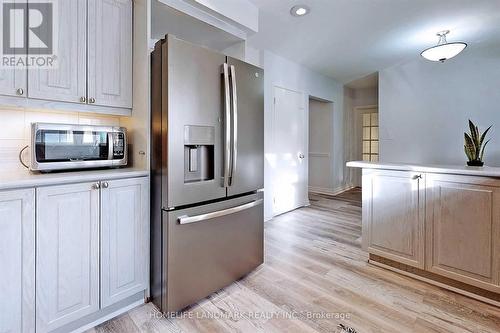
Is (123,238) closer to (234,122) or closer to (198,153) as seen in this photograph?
(198,153)

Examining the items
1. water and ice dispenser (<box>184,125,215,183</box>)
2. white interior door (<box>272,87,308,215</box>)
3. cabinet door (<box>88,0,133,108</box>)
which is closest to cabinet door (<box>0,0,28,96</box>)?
cabinet door (<box>88,0,133,108</box>)

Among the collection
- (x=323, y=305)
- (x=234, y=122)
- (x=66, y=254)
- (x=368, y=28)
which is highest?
(x=368, y=28)

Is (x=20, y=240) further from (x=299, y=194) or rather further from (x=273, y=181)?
(x=299, y=194)

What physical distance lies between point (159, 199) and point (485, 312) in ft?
7.67

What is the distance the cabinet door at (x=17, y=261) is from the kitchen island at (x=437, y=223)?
249 cm

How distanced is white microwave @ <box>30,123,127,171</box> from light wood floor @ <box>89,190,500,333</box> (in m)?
1.04

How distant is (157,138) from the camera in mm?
1712

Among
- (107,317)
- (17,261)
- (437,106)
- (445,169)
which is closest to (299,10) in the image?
(445,169)

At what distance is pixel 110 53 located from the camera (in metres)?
1.78

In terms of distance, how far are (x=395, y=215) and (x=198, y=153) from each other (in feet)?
5.86

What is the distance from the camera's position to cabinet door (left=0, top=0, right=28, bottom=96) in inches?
55.0

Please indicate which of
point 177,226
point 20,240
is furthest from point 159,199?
point 20,240

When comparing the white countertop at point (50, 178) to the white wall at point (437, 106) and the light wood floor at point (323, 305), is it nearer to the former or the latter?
the light wood floor at point (323, 305)

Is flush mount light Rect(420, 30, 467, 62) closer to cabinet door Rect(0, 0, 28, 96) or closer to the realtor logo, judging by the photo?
the realtor logo
